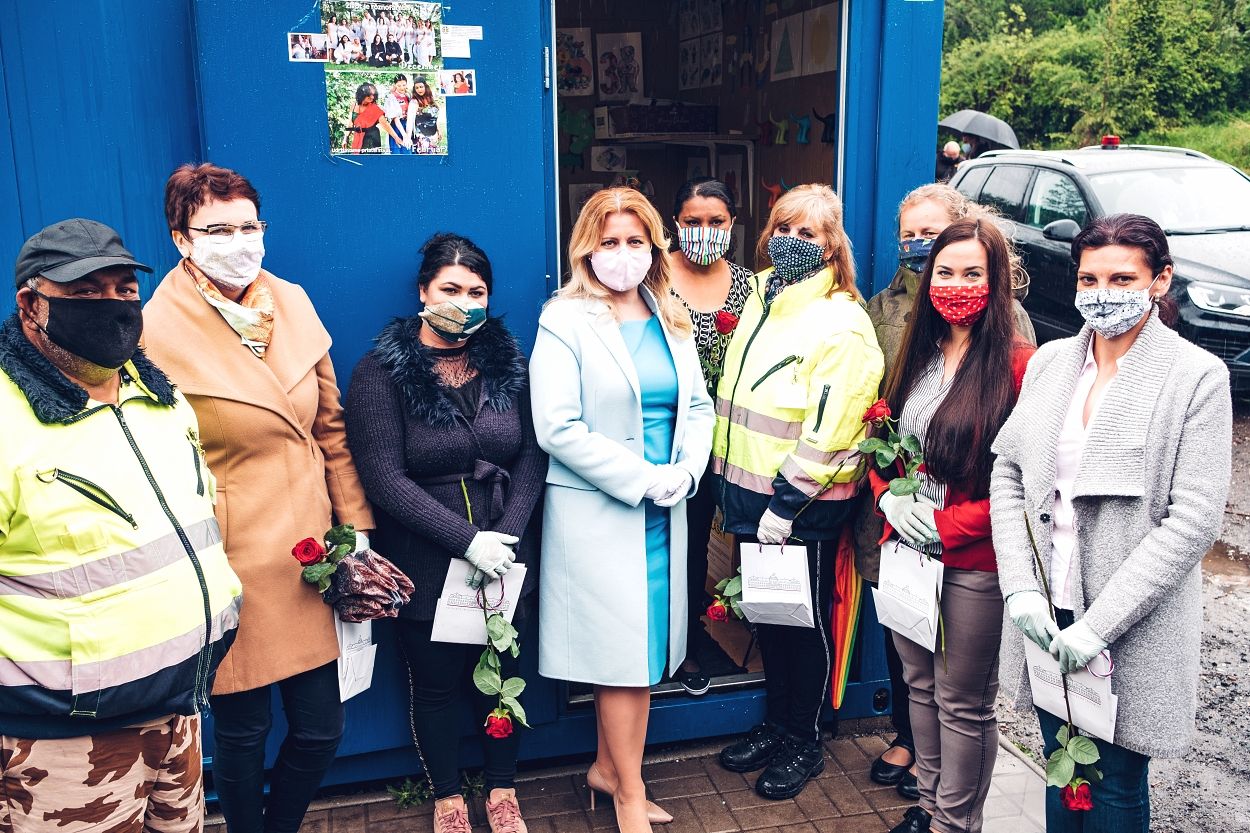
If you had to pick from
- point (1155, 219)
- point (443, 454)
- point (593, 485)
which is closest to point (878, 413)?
point (593, 485)

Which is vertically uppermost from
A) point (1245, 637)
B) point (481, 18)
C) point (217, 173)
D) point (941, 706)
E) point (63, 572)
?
point (481, 18)

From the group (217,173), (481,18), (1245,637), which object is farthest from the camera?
(1245,637)

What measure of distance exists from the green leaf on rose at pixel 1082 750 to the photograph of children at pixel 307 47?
9.44 ft

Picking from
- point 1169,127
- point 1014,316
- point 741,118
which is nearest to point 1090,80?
point 1169,127

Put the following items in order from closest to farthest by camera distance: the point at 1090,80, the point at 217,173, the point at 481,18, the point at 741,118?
1. the point at 217,173
2. the point at 481,18
3. the point at 741,118
4. the point at 1090,80

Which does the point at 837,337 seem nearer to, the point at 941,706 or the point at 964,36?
the point at 941,706

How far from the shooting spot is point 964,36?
29.8 m

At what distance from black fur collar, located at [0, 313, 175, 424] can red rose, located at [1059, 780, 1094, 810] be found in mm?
2472

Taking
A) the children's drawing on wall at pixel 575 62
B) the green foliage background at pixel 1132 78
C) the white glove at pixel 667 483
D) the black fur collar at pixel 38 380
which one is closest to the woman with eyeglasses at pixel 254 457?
the black fur collar at pixel 38 380

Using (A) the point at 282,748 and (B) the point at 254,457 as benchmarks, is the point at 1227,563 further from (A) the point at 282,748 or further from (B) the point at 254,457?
(B) the point at 254,457

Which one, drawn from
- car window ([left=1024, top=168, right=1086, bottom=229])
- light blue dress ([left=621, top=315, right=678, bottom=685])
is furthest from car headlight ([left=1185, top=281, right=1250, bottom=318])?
light blue dress ([left=621, top=315, right=678, bottom=685])

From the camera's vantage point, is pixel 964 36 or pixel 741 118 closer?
pixel 741 118

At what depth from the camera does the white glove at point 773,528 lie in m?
3.43

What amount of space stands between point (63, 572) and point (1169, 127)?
22745 millimetres
